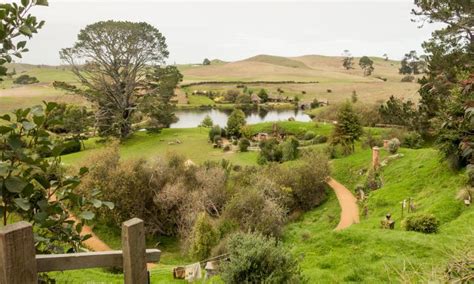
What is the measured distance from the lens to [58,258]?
229cm

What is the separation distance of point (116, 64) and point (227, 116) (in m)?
24.2

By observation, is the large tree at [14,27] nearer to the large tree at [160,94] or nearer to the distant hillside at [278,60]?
the large tree at [160,94]

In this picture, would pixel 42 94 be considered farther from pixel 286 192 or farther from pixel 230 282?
pixel 230 282

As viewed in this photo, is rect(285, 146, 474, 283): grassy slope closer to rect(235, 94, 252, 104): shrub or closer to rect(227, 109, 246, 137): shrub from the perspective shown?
rect(227, 109, 246, 137): shrub

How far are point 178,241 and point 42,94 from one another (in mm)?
49083

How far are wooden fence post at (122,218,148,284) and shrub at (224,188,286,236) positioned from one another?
1322 cm

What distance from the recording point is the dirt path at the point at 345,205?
17292 mm

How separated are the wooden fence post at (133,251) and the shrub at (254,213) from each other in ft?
43.4

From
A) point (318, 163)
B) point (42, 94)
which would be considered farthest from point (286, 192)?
point (42, 94)

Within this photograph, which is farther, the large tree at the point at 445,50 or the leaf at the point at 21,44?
the large tree at the point at 445,50

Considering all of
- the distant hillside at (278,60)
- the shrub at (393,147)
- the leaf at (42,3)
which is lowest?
the shrub at (393,147)

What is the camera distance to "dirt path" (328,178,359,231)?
17292mm

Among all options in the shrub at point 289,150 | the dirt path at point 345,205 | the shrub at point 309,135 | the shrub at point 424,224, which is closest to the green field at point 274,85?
the shrub at point 309,135

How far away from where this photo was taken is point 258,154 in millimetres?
28484
